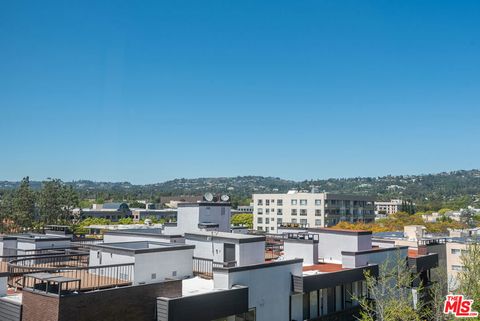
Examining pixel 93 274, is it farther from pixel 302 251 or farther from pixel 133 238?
pixel 302 251

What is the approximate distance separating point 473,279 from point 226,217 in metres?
18.4

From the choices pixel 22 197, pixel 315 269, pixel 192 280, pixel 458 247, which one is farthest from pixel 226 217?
pixel 22 197

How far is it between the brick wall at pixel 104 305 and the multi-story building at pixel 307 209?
340ft

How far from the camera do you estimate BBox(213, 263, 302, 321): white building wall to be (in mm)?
18398

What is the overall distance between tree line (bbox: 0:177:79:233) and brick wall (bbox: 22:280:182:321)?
6103 cm

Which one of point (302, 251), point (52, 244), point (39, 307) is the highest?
point (52, 244)

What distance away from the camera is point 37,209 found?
74.8 m

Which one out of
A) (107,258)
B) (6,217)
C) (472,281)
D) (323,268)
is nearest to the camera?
(107,258)

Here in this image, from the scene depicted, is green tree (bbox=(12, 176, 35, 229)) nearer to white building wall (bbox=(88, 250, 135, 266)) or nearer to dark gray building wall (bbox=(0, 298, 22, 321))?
white building wall (bbox=(88, 250, 135, 266))

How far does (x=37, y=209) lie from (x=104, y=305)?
6698 centimetres

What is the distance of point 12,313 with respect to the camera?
14.8 meters

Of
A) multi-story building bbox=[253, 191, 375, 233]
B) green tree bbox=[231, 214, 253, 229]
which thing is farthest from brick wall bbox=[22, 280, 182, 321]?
green tree bbox=[231, 214, 253, 229]

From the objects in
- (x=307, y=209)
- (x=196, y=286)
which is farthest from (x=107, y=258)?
(x=307, y=209)

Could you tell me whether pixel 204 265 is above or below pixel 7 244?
below
